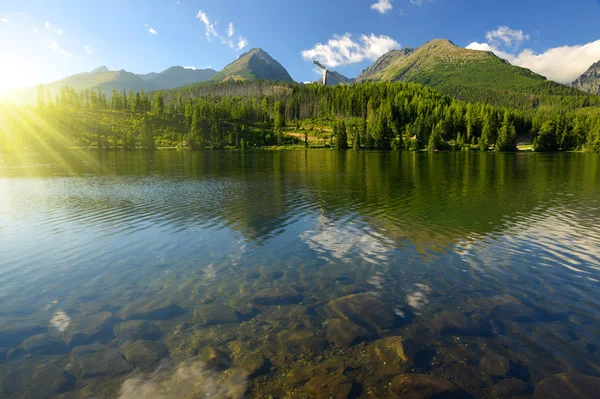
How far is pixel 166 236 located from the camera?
99.8 ft

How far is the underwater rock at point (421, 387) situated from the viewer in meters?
11.0

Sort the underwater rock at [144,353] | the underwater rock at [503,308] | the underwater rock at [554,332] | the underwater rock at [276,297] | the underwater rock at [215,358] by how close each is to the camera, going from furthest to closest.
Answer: the underwater rock at [276,297] < the underwater rock at [503,308] < the underwater rock at [554,332] < the underwater rock at [144,353] < the underwater rock at [215,358]

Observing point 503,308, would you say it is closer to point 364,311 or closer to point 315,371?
point 364,311

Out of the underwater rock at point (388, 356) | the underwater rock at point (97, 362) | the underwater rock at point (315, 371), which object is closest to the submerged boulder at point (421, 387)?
the underwater rock at point (388, 356)

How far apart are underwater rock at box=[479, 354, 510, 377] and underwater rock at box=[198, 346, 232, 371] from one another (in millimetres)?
9840

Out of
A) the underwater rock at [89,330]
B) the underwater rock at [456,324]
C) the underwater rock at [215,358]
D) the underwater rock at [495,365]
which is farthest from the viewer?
the underwater rock at [456,324]

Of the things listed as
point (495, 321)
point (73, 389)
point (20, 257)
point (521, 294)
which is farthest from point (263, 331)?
point (20, 257)

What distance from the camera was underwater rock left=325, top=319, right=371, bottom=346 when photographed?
46.8 ft

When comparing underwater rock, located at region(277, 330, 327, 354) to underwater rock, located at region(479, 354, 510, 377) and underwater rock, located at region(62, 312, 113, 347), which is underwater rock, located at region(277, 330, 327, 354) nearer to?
underwater rock, located at region(479, 354, 510, 377)

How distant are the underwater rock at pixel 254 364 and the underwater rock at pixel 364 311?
14.7 ft

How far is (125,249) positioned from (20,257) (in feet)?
24.5

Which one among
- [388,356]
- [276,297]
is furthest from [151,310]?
[388,356]

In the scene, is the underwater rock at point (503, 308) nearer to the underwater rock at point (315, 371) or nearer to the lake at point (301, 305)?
the lake at point (301, 305)

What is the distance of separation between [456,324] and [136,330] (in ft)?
49.7
